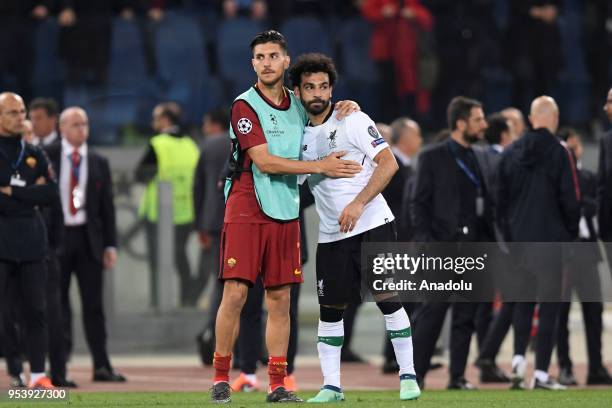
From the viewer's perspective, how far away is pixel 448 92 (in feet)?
64.5

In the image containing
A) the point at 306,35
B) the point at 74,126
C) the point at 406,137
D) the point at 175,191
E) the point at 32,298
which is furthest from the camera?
the point at 306,35

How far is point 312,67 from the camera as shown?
951 cm

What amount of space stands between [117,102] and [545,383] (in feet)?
28.8

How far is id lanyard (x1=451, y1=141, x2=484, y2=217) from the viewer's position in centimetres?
1197

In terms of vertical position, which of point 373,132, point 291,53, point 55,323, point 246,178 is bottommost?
point 55,323

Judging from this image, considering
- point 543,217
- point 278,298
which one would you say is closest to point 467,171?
point 543,217

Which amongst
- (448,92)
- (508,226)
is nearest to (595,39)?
(448,92)

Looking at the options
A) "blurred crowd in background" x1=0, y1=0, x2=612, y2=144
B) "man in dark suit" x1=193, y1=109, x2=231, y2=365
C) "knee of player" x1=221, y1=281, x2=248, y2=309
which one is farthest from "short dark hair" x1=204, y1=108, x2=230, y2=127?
"knee of player" x1=221, y1=281, x2=248, y2=309

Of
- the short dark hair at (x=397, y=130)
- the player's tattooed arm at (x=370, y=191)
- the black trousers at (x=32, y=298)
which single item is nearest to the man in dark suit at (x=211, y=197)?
the short dark hair at (x=397, y=130)

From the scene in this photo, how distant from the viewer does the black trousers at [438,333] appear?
1167cm

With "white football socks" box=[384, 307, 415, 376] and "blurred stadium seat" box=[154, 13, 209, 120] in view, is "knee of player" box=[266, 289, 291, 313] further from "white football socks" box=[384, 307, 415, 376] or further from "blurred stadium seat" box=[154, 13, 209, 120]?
"blurred stadium seat" box=[154, 13, 209, 120]

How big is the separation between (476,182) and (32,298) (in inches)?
132

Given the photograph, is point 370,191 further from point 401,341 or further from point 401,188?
point 401,188

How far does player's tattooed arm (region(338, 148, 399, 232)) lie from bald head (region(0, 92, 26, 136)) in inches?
129
